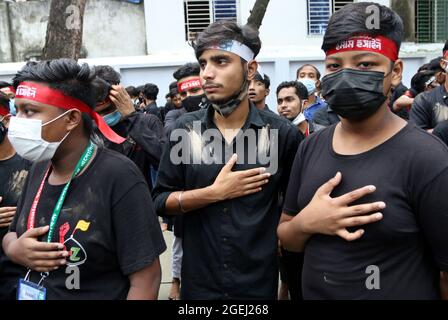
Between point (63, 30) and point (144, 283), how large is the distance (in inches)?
206

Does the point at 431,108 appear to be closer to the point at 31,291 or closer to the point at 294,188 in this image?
the point at 294,188

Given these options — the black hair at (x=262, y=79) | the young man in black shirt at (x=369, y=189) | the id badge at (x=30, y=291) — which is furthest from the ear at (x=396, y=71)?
the black hair at (x=262, y=79)

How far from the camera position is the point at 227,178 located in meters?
Result: 2.38

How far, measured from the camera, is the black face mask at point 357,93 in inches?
69.8

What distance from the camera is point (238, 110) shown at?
2.60 metres

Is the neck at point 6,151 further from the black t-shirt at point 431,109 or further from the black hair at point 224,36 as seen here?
the black t-shirt at point 431,109

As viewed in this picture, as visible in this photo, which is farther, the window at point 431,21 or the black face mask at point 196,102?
the window at point 431,21

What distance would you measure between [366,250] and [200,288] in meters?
1.07

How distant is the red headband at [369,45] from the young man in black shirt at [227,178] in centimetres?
83

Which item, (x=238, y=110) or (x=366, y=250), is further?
(x=238, y=110)

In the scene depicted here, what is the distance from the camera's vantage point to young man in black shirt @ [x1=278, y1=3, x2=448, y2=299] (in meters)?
1.65
